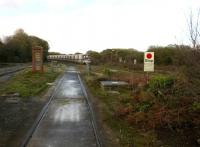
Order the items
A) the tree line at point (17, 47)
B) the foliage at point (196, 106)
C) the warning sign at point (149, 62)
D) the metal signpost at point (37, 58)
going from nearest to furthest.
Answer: the foliage at point (196, 106), the warning sign at point (149, 62), the metal signpost at point (37, 58), the tree line at point (17, 47)

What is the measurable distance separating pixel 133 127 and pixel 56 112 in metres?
3.59

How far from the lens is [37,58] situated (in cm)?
3409

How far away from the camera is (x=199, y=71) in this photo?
22.7 feet

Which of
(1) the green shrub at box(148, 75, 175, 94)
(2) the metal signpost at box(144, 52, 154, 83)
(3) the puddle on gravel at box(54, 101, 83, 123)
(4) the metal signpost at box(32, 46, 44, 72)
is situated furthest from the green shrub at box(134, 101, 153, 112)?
(4) the metal signpost at box(32, 46, 44, 72)

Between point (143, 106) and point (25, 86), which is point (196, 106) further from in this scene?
point (25, 86)

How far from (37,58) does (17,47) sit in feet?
163

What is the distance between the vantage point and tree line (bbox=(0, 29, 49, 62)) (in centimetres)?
7200

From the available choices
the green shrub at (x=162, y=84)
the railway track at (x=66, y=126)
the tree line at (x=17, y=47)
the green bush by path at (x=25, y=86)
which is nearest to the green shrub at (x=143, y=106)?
the green shrub at (x=162, y=84)

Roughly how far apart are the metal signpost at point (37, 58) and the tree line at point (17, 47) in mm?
37324

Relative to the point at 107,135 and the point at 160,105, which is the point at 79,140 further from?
the point at 160,105

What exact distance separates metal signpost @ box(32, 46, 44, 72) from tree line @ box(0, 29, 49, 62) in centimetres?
3732

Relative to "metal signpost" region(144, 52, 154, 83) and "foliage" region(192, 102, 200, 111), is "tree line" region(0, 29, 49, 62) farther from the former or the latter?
"foliage" region(192, 102, 200, 111)

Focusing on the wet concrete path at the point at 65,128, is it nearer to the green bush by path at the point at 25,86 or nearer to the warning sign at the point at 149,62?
the warning sign at the point at 149,62

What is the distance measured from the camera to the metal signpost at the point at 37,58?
33.7 meters
